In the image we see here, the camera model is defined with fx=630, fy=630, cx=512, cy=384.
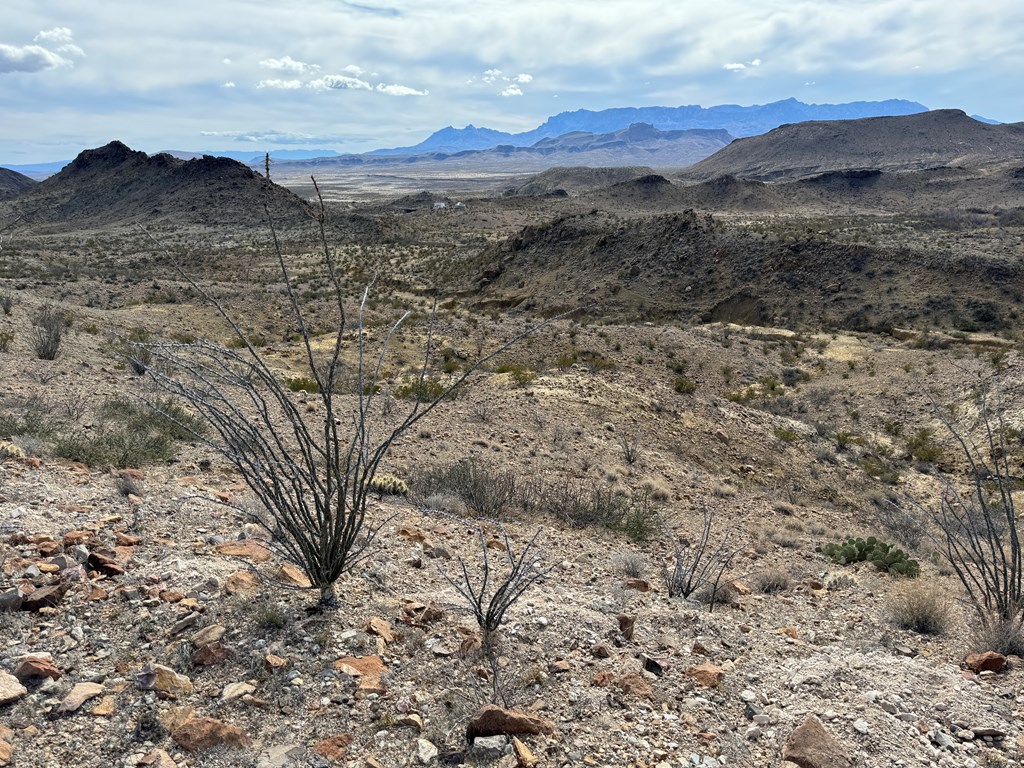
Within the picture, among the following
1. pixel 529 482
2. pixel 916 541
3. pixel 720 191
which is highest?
pixel 720 191

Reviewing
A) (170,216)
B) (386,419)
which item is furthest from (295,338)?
(170,216)

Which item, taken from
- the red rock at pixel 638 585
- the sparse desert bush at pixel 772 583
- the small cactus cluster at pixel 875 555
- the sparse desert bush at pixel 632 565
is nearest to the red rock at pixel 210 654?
the red rock at pixel 638 585

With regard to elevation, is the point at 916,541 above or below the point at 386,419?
below

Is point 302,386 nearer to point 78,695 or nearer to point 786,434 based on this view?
point 786,434

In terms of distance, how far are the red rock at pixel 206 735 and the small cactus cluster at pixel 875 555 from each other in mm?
6468

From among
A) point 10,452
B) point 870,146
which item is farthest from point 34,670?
point 870,146

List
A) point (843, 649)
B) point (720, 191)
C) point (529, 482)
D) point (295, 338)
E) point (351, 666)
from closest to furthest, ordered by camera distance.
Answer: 1. point (351, 666)
2. point (843, 649)
3. point (529, 482)
4. point (295, 338)
5. point (720, 191)

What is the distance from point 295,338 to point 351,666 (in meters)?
18.9

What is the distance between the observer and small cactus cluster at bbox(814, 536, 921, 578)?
6664mm

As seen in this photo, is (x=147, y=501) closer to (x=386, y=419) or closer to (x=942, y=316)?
(x=386, y=419)

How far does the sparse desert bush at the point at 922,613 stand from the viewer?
4812mm

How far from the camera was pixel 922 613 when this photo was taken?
15.9ft

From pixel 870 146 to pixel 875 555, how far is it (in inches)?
5641

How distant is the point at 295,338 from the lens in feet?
68.8
